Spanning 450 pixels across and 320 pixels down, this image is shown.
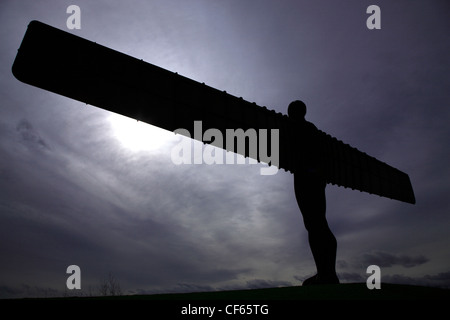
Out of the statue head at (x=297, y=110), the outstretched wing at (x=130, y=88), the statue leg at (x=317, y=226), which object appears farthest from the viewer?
the statue head at (x=297, y=110)

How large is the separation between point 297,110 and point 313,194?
6.68 feet

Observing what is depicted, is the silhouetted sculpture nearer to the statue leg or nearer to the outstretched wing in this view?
the statue leg

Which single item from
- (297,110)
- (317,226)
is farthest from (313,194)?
(297,110)

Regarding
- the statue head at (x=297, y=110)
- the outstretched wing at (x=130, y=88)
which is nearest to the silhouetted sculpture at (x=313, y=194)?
the statue head at (x=297, y=110)

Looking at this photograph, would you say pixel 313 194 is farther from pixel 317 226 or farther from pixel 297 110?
pixel 297 110

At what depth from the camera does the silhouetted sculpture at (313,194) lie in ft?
18.5

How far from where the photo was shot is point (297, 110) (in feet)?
22.1

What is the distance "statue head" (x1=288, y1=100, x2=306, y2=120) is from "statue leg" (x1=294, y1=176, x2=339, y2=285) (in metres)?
1.48

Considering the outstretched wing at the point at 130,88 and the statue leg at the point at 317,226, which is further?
the statue leg at the point at 317,226

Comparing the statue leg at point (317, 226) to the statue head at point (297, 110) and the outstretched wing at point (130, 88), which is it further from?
the statue head at point (297, 110)

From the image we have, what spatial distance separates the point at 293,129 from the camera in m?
6.75
